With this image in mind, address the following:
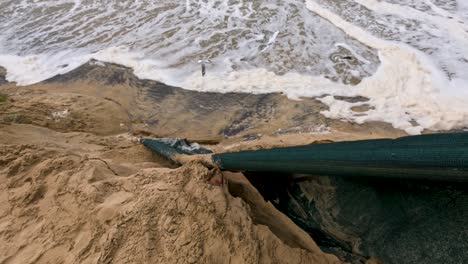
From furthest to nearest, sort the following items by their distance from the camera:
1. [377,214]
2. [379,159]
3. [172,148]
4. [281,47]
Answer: [281,47], [172,148], [377,214], [379,159]

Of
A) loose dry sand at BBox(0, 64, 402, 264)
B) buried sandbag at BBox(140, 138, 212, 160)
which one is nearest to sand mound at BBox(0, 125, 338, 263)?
loose dry sand at BBox(0, 64, 402, 264)

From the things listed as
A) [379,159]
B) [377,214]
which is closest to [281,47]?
[377,214]

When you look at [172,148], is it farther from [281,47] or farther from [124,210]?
[281,47]

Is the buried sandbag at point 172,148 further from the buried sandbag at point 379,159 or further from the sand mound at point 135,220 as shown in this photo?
the buried sandbag at point 379,159

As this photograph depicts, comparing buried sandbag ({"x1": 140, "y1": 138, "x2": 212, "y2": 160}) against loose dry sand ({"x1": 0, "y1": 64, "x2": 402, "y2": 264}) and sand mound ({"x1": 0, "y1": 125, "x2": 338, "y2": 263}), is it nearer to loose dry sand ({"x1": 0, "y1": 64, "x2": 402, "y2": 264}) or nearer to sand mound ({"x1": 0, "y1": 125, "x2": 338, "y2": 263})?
loose dry sand ({"x1": 0, "y1": 64, "x2": 402, "y2": 264})

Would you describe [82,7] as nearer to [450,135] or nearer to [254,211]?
[254,211]

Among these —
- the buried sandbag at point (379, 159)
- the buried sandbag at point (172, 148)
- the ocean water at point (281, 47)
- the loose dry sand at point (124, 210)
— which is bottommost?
the ocean water at point (281, 47)

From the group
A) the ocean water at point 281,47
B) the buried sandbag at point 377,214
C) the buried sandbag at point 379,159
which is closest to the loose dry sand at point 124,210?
the buried sandbag at point 377,214
